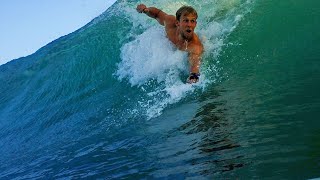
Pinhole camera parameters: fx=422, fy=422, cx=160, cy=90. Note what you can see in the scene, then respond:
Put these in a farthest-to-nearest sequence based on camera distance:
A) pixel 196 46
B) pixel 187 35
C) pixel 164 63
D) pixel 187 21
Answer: pixel 164 63
pixel 196 46
pixel 187 35
pixel 187 21

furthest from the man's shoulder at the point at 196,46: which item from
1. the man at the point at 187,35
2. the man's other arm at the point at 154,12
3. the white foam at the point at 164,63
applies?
the man's other arm at the point at 154,12

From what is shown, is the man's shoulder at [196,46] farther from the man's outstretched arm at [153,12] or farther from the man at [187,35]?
the man's outstretched arm at [153,12]

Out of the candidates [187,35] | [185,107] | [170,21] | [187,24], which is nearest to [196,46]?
[187,35]

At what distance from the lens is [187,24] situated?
6.84 metres

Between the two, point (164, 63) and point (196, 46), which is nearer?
point (196, 46)

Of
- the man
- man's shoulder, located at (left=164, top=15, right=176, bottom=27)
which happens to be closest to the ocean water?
the man

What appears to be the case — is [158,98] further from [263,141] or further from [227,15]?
[227,15]

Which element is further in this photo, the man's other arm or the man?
the man's other arm

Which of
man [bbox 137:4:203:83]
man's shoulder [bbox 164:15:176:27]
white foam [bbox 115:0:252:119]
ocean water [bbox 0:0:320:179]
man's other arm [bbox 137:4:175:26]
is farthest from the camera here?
man's other arm [bbox 137:4:175:26]

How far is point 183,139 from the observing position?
4.30 meters

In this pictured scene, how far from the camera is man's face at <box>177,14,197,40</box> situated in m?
6.77

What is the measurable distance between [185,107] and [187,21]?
5.91 ft

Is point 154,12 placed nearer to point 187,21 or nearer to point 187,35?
point 187,35

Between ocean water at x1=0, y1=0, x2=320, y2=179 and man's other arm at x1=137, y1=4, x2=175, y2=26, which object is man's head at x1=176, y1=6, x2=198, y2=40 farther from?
man's other arm at x1=137, y1=4, x2=175, y2=26
